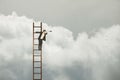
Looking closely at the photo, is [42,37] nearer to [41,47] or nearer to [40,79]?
[41,47]

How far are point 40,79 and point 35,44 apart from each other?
5956mm

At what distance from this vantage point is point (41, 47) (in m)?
30.5

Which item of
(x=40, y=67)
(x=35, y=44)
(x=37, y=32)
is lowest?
(x=40, y=67)

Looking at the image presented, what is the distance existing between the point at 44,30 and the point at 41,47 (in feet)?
9.81

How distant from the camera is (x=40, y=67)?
2978 cm

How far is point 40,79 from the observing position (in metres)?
30.0

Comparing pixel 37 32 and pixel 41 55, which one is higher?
pixel 37 32

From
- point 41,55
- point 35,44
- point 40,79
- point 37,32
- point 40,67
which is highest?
point 37,32

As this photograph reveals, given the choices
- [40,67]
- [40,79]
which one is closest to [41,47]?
[40,67]

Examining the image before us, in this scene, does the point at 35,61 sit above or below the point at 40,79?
above

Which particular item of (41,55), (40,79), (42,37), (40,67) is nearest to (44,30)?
(42,37)

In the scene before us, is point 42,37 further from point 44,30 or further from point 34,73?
point 34,73

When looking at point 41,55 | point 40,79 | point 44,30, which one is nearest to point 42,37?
point 44,30

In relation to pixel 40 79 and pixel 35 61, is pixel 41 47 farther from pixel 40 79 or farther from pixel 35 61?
pixel 40 79
